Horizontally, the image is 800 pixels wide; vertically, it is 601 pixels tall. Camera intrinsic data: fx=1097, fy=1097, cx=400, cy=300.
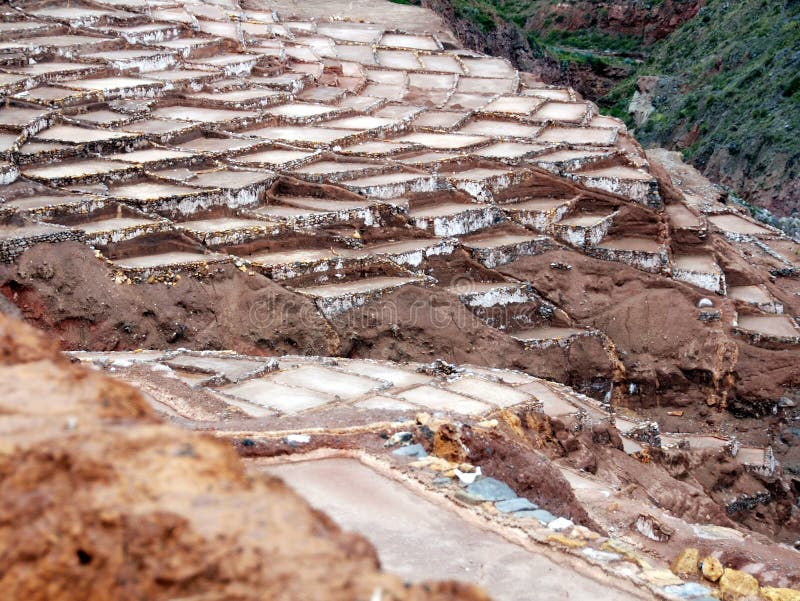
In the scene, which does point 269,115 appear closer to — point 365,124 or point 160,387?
point 365,124

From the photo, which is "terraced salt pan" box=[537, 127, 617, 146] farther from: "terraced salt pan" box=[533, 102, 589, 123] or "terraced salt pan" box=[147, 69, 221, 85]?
"terraced salt pan" box=[147, 69, 221, 85]

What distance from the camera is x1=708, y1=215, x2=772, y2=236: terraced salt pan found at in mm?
25734

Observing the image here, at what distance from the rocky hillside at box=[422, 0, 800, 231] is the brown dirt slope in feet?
95.6

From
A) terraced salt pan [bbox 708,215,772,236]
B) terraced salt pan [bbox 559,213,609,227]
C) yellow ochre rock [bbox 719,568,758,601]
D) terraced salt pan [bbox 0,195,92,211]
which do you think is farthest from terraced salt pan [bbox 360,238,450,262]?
yellow ochre rock [bbox 719,568,758,601]

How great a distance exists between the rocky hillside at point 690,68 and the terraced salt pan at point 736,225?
514 centimetres

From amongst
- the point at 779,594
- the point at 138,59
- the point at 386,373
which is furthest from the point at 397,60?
the point at 779,594

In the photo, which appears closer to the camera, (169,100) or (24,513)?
(24,513)

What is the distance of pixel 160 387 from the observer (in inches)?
452

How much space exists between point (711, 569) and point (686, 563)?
0.21 metres

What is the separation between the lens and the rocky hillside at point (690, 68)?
36719 mm

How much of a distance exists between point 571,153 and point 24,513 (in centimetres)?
2053

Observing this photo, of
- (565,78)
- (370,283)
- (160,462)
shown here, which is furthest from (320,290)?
(565,78)

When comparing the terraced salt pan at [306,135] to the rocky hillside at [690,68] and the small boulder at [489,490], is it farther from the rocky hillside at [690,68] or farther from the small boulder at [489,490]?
the small boulder at [489,490]

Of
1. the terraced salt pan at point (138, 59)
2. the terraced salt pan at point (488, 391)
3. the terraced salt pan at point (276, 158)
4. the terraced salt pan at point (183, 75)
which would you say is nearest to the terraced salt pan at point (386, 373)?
the terraced salt pan at point (488, 391)
